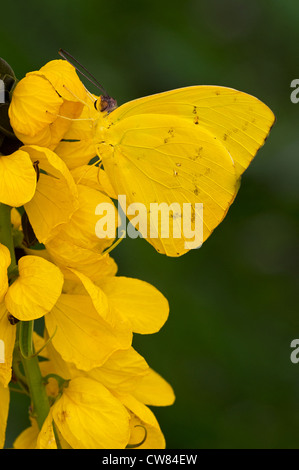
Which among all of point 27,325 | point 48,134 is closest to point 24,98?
point 48,134

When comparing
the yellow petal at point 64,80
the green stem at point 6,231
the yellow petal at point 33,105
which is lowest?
the green stem at point 6,231

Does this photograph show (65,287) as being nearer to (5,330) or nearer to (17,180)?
(5,330)

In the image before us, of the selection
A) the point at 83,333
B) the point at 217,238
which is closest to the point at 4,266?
the point at 83,333

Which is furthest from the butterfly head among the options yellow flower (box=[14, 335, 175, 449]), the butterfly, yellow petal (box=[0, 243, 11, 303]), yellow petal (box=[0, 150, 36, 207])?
yellow flower (box=[14, 335, 175, 449])

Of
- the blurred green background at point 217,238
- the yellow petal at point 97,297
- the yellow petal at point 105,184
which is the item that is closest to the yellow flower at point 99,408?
the yellow petal at point 97,297

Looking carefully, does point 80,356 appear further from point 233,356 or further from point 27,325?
point 233,356

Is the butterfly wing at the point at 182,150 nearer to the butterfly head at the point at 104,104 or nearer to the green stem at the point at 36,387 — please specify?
the butterfly head at the point at 104,104
